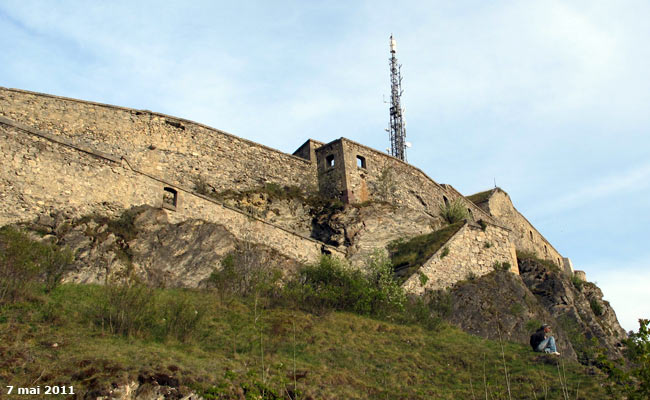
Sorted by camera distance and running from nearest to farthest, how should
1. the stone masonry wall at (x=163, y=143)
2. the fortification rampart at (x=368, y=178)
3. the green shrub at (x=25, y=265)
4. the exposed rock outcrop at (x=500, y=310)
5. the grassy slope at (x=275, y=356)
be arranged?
the grassy slope at (x=275, y=356) < the green shrub at (x=25, y=265) < the exposed rock outcrop at (x=500, y=310) < the stone masonry wall at (x=163, y=143) < the fortification rampart at (x=368, y=178)

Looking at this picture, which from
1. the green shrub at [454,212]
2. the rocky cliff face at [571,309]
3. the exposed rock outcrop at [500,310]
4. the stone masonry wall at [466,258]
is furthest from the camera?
the green shrub at [454,212]

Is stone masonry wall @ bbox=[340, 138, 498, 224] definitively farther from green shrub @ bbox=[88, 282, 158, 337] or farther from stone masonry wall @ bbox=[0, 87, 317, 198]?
green shrub @ bbox=[88, 282, 158, 337]

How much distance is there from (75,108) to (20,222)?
7307 millimetres

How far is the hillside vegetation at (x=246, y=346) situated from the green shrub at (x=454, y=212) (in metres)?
11.2

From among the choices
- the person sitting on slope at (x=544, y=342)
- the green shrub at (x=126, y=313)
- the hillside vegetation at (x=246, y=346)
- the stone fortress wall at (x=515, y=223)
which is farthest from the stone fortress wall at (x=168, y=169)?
the person sitting on slope at (x=544, y=342)

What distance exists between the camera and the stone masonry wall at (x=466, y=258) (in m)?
24.1

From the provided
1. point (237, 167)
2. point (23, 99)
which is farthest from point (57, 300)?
point (237, 167)

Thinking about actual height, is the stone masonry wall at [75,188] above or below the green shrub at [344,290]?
above

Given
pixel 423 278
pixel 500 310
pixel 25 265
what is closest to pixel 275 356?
pixel 25 265

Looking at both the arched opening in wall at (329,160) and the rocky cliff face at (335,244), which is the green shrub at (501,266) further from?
the arched opening in wall at (329,160)

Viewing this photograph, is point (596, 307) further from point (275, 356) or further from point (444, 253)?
point (275, 356)

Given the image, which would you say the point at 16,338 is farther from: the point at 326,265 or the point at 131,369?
the point at 326,265

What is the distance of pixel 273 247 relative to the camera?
24234mm

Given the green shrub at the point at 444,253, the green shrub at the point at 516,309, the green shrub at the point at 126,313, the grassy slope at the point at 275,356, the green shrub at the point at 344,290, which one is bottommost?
the grassy slope at the point at 275,356
